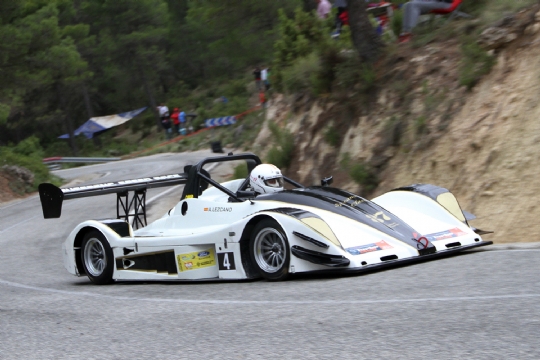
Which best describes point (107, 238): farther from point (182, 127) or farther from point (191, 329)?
point (182, 127)

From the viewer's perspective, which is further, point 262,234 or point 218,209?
point 218,209

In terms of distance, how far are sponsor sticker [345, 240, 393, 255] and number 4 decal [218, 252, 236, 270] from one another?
1.36m

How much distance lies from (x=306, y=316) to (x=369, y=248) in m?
2.00

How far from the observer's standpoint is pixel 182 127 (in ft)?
138

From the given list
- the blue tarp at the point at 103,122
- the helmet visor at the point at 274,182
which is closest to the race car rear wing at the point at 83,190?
the helmet visor at the point at 274,182

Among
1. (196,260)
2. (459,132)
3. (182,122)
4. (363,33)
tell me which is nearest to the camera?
(196,260)

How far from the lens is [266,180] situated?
866 cm

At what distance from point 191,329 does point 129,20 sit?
158ft

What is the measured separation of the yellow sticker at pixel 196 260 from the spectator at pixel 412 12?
28.8ft

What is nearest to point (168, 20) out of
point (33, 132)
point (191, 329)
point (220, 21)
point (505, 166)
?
point (33, 132)

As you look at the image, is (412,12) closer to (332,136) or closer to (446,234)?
(332,136)

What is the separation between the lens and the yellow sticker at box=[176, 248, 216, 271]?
8.02m

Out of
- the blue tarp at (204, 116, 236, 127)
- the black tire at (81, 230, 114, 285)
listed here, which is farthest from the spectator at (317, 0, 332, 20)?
the blue tarp at (204, 116, 236, 127)

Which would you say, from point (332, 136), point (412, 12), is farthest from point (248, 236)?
point (412, 12)
